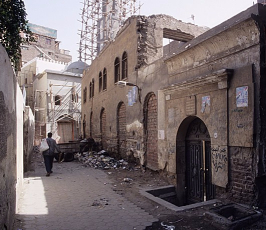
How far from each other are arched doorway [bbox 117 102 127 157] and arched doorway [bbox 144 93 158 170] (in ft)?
8.11

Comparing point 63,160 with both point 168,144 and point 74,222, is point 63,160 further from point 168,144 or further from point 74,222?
point 74,222

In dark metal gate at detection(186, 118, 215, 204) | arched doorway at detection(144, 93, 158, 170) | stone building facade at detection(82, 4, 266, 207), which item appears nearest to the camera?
stone building facade at detection(82, 4, 266, 207)

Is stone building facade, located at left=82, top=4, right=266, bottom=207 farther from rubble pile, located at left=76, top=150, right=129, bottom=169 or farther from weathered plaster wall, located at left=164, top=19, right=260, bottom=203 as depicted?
rubble pile, located at left=76, top=150, right=129, bottom=169

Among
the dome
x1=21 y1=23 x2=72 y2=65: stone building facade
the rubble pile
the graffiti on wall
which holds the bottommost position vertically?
the rubble pile

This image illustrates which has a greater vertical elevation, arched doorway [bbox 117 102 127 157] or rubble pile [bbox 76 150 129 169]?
arched doorway [bbox 117 102 127 157]

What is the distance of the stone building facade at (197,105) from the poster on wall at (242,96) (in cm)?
2

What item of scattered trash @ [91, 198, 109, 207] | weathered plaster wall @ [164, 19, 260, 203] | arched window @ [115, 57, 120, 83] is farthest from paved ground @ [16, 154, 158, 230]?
arched window @ [115, 57, 120, 83]

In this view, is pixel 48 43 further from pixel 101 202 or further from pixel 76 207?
pixel 76 207

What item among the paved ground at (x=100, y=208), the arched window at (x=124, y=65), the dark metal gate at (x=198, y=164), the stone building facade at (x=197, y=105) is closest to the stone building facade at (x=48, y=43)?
the arched window at (x=124, y=65)

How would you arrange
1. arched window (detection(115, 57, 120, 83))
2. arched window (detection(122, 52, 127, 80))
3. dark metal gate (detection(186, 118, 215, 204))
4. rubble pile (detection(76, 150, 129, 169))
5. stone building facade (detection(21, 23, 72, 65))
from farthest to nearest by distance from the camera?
stone building facade (detection(21, 23, 72, 65)) < arched window (detection(115, 57, 120, 83)) < arched window (detection(122, 52, 127, 80)) < rubble pile (detection(76, 150, 129, 169)) < dark metal gate (detection(186, 118, 215, 204))

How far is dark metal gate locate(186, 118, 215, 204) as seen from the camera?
21.6 ft

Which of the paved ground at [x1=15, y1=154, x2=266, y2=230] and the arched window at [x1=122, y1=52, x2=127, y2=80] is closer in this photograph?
the paved ground at [x1=15, y1=154, x2=266, y2=230]

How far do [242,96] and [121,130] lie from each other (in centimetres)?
800

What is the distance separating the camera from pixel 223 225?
167 inches
